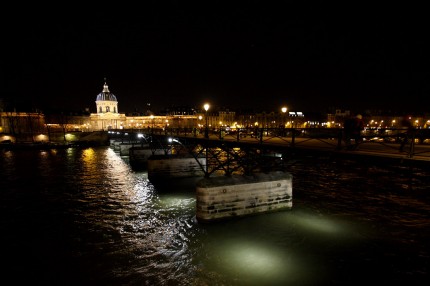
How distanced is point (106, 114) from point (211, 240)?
532 feet

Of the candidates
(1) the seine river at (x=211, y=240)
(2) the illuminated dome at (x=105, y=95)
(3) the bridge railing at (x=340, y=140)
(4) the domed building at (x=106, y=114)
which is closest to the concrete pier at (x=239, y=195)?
(1) the seine river at (x=211, y=240)

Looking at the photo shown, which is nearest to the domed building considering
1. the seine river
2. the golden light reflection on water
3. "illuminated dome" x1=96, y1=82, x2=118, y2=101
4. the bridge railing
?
"illuminated dome" x1=96, y1=82, x2=118, y2=101

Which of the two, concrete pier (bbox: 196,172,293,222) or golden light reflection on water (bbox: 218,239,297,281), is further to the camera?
concrete pier (bbox: 196,172,293,222)

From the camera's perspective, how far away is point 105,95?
6555 inches

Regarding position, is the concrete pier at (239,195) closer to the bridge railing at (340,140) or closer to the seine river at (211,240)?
the seine river at (211,240)

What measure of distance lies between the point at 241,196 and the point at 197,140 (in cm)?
899

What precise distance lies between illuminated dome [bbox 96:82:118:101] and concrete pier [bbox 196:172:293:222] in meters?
165

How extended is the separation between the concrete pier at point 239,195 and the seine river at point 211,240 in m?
0.57

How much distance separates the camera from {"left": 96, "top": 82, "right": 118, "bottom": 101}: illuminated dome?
165438 millimetres

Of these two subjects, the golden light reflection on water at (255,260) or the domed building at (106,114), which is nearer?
the golden light reflection on water at (255,260)

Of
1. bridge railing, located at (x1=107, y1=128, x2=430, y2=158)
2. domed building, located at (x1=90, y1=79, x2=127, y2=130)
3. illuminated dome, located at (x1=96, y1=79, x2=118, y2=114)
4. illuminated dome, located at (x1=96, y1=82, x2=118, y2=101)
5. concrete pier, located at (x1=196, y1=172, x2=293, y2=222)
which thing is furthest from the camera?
illuminated dome, located at (x1=96, y1=82, x2=118, y2=101)

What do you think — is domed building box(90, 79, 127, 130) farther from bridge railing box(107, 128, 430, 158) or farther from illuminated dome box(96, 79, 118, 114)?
bridge railing box(107, 128, 430, 158)

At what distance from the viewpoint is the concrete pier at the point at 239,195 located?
50.6ft

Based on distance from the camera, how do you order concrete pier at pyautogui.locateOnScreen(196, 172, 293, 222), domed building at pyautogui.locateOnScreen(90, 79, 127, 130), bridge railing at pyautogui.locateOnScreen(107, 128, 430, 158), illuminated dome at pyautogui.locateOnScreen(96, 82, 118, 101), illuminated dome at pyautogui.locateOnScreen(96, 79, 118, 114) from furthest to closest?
illuminated dome at pyautogui.locateOnScreen(96, 82, 118, 101) < illuminated dome at pyautogui.locateOnScreen(96, 79, 118, 114) < domed building at pyautogui.locateOnScreen(90, 79, 127, 130) < concrete pier at pyautogui.locateOnScreen(196, 172, 293, 222) < bridge railing at pyautogui.locateOnScreen(107, 128, 430, 158)
